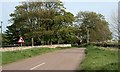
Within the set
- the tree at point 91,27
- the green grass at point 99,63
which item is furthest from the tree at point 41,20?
the green grass at point 99,63

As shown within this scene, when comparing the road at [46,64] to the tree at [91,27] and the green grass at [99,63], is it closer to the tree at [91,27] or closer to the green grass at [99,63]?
the green grass at [99,63]

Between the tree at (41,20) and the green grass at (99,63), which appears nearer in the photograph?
the green grass at (99,63)

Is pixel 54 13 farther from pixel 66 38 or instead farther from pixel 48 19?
pixel 66 38

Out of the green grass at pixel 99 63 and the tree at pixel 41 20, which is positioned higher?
the tree at pixel 41 20

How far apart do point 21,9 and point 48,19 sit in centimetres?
932

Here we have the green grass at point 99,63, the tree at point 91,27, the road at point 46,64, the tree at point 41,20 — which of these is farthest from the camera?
the tree at point 91,27

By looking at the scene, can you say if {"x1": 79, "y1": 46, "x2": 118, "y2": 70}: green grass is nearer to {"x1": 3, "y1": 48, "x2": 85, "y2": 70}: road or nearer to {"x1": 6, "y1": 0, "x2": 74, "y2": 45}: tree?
{"x1": 3, "y1": 48, "x2": 85, "y2": 70}: road

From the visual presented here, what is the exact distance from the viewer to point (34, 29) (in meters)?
82.4

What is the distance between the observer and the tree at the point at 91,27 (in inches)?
4390

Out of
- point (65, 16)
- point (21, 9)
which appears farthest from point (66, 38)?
point (21, 9)

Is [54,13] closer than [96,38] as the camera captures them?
Yes

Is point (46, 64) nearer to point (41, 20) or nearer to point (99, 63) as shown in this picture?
point (99, 63)

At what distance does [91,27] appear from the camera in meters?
113

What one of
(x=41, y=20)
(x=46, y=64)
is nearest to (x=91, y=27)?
(x=41, y=20)
